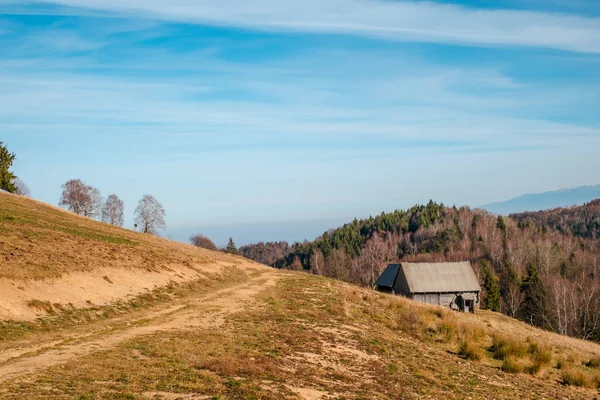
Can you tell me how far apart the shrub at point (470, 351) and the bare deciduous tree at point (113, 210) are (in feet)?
301

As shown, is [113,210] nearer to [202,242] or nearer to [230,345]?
[202,242]

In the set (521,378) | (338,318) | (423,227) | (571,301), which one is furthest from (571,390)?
(423,227)

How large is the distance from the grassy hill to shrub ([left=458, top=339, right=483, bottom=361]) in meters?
0.10

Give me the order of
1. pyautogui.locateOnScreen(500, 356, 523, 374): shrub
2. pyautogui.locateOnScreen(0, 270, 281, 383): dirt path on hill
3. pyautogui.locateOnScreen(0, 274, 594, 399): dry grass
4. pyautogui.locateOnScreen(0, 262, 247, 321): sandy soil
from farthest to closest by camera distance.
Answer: pyautogui.locateOnScreen(500, 356, 523, 374): shrub < pyautogui.locateOnScreen(0, 262, 247, 321): sandy soil < pyautogui.locateOnScreen(0, 270, 281, 383): dirt path on hill < pyautogui.locateOnScreen(0, 274, 594, 399): dry grass

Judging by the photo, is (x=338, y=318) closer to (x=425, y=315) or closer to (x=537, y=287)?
(x=425, y=315)

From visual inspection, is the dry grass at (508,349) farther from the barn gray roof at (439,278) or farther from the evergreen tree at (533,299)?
the evergreen tree at (533,299)

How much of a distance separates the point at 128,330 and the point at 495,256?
12177cm

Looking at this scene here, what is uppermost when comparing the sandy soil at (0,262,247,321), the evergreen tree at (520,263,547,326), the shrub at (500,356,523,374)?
the sandy soil at (0,262,247,321)

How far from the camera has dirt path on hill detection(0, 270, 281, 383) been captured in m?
14.4

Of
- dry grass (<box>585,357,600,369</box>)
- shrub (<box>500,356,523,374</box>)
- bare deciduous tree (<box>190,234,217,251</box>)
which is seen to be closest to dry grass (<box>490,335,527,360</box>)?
shrub (<box>500,356,523,374</box>)

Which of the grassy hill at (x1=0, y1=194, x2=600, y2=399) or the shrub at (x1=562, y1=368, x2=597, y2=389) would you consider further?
the shrub at (x1=562, y1=368, x2=597, y2=389)

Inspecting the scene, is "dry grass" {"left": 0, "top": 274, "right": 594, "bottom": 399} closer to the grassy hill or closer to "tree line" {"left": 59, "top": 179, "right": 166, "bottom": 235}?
the grassy hill

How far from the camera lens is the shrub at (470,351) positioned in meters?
25.8

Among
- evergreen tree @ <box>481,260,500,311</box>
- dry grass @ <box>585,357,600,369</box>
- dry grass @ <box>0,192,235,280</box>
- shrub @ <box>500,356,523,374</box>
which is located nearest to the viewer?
shrub @ <box>500,356,523,374</box>
